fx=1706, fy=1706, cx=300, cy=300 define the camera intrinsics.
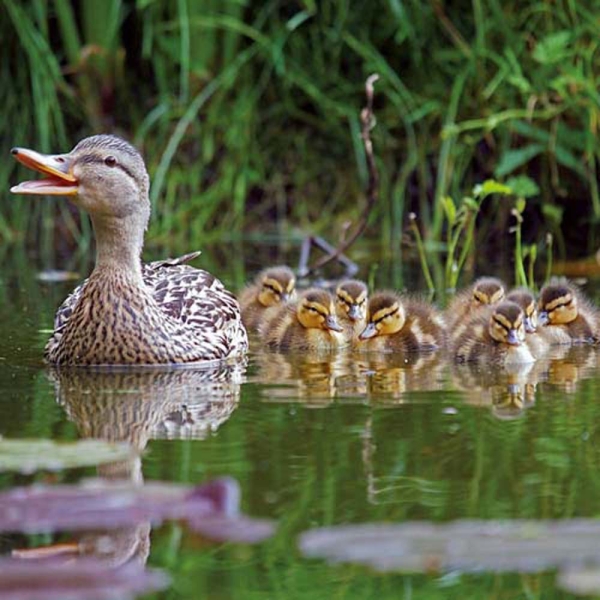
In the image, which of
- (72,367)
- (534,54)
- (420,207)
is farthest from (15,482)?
(420,207)

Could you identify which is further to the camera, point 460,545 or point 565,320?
point 565,320

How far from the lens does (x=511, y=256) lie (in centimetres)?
866

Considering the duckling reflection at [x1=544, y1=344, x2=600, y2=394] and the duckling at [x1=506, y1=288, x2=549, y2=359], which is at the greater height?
the duckling at [x1=506, y1=288, x2=549, y2=359]

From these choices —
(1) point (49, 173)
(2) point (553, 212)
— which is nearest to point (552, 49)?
(2) point (553, 212)

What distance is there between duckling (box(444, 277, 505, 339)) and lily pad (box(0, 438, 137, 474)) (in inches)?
90.2

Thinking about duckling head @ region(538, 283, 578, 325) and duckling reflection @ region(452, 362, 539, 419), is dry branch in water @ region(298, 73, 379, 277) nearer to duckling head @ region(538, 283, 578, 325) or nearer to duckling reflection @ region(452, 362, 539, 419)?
duckling head @ region(538, 283, 578, 325)

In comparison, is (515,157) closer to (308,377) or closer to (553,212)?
(553,212)

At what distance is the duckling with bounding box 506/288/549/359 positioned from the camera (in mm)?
5632

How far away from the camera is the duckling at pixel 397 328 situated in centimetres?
579

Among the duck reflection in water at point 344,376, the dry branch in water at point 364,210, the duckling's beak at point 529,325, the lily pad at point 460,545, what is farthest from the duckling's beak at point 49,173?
the lily pad at point 460,545

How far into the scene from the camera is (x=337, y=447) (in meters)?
3.89

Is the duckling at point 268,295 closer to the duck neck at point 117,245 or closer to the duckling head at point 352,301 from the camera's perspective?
the duckling head at point 352,301

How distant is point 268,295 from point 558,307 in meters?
1.25

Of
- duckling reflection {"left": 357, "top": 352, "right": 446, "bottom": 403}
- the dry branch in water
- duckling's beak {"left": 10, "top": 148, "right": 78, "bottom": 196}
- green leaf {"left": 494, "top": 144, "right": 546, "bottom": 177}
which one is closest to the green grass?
green leaf {"left": 494, "top": 144, "right": 546, "bottom": 177}
